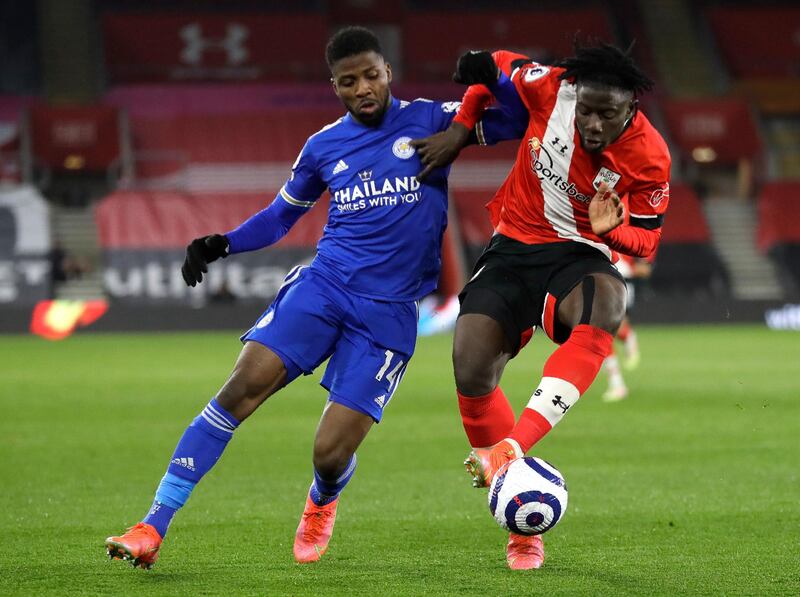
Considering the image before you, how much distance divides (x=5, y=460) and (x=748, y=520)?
512 cm

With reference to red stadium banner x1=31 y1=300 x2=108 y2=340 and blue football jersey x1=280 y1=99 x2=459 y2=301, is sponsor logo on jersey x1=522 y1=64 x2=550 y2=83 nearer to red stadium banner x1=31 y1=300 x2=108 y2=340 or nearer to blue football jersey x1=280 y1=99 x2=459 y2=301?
blue football jersey x1=280 y1=99 x2=459 y2=301

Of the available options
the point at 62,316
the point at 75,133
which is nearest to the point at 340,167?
the point at 62,316

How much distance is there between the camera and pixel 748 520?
645cm

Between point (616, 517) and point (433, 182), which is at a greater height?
point (433, 182)

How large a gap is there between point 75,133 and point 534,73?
84.4 feet

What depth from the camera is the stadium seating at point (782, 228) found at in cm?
2938

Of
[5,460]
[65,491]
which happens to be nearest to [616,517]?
[65,491]

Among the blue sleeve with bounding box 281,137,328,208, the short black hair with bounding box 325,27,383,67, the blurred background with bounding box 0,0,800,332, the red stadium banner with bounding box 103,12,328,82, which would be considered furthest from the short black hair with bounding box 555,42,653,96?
the red stadium banner with bounding box 103,12,328,82

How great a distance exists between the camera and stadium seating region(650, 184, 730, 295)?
2880 cm

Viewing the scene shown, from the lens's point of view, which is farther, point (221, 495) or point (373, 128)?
point (221, 495)

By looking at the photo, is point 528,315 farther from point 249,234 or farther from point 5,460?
point 5,460

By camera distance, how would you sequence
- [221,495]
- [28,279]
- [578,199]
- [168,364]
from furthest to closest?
1. [28,279]
2. [168,364]
3. [221,495]
4. [578,199]

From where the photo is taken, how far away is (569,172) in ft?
18.1

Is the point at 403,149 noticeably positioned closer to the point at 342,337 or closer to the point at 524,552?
the point at 342,337
